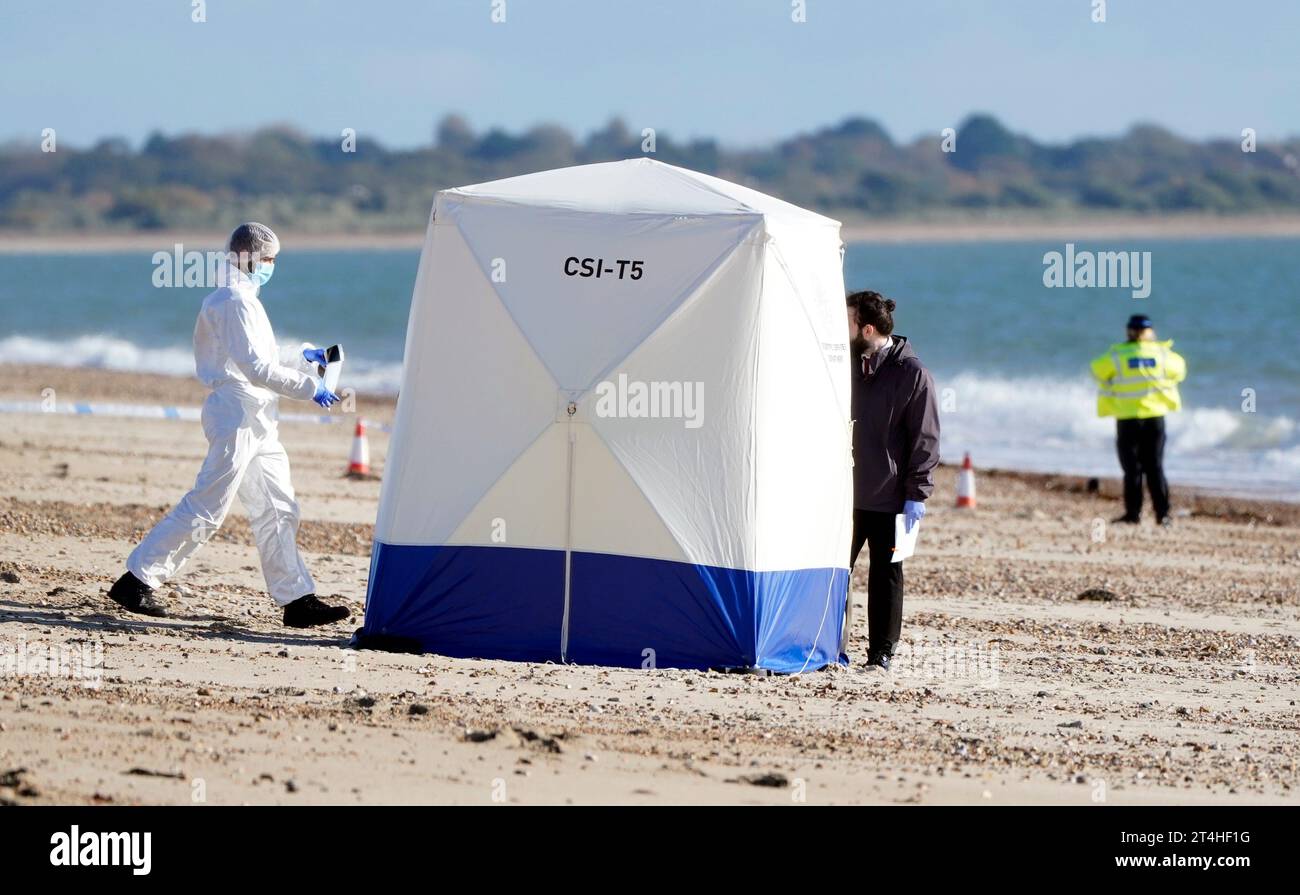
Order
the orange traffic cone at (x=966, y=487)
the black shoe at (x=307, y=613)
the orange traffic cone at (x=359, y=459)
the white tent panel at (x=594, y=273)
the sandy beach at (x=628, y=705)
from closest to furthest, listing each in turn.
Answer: the sandy beach at (x=628, y=705), the white tent panel at (x=594, y=273), the black shoe at (x=307, y=613), the orange traffic cone at (x=966, y=487), the orange traffic cone at (x=359, y=459)

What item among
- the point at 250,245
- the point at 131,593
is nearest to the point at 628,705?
the point at 131,593

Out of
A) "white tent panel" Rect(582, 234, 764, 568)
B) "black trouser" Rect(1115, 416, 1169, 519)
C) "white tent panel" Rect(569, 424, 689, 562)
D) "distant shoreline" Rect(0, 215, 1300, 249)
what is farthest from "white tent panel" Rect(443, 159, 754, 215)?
"distant shoreline" Rect(0, 215, 1300, 249)

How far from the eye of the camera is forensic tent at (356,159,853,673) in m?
8.03

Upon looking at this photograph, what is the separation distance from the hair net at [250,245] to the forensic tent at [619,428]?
0.84m

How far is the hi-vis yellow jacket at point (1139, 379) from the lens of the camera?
15.9 meters

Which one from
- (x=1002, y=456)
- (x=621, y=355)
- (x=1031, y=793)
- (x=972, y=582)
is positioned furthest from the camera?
(x=1002, y=456)

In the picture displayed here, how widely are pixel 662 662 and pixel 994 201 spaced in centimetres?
18864

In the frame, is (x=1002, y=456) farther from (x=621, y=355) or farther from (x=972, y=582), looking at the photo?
(x=621, y=355)

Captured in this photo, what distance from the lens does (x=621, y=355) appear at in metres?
8.01

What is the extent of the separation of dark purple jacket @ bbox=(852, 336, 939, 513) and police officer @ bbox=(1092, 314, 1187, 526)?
7.81 meters

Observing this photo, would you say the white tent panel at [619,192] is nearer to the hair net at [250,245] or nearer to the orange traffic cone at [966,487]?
the hair net at [250,245]

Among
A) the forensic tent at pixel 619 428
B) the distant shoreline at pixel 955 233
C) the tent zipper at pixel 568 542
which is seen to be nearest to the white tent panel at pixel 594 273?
the forensic tent at pixel 619 428

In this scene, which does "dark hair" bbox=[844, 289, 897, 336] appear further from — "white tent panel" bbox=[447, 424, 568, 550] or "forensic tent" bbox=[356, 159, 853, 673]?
"white tent panel" bbox=[447, 424, 568, 550]
